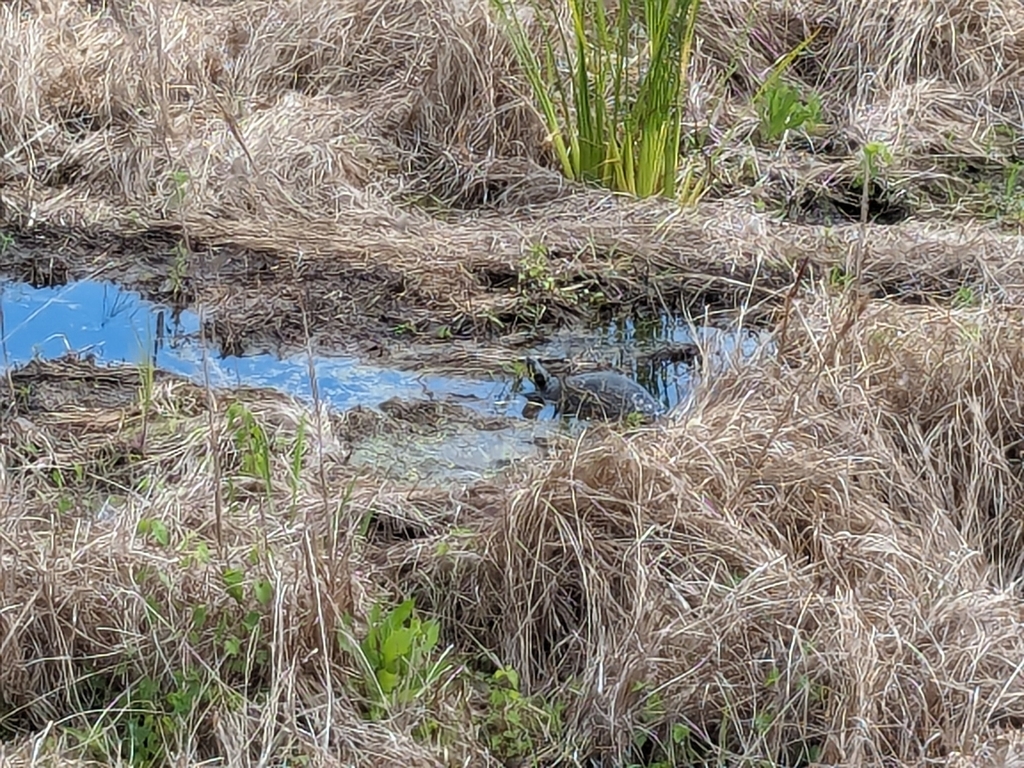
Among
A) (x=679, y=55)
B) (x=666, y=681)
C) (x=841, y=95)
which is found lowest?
(x=666, y=681)

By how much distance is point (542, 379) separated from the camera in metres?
3.58

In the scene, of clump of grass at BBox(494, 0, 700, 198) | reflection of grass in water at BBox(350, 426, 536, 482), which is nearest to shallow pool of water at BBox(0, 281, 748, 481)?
reflection of grass in water at BBox(350, 426, 536, 482)

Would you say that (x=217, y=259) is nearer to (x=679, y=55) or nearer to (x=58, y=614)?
(x=679, y=55)

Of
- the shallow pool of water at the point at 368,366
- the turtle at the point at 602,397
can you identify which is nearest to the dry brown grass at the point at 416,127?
the shallow pool of water at the point at 368,366

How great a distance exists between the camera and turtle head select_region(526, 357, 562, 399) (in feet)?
11.5

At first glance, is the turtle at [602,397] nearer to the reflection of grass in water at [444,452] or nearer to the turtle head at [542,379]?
the turtle head at [542,379]

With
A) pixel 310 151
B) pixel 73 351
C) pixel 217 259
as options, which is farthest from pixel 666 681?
pixel 310 151

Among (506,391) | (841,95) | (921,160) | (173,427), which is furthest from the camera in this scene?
(841,95)

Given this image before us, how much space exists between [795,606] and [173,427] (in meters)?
1.57

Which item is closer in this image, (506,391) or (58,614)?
(58,614)

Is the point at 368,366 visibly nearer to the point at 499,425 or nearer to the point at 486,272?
the point at 499,425

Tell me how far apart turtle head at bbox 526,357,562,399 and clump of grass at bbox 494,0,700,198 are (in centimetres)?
106

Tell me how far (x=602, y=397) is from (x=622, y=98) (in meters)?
1.73

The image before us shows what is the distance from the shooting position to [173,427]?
309cm
